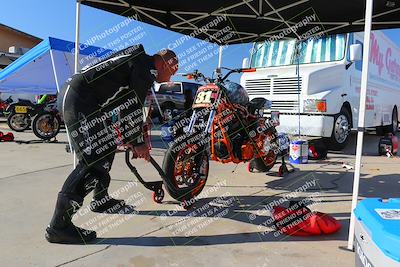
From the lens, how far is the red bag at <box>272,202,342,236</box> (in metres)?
3.56

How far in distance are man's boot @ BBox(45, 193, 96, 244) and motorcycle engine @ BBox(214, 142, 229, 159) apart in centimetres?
197

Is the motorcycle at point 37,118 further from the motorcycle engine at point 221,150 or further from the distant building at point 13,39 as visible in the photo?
the distant building at point 13,39

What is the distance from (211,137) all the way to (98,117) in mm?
1574

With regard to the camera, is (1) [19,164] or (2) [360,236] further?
(1) [19,164]

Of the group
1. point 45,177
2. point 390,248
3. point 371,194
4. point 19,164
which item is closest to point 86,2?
point 45,177

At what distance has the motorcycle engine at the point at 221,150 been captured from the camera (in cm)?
476

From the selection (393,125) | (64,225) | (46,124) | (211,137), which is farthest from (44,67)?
(393,125)


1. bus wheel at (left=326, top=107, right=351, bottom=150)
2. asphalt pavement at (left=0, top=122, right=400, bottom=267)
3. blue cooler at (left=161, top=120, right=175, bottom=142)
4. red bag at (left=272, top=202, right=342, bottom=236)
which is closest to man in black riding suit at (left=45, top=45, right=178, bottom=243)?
asphalt pavement at (left=0, top=122, right=400, bottom=267)

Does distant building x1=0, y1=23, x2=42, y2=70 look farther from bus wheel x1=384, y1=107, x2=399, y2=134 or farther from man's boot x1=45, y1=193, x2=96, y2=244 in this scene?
man's boot x1=45, y1=193, x2=96, y2=244

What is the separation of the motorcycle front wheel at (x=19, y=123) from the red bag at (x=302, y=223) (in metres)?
10.9

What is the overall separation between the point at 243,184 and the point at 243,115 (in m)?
1.07

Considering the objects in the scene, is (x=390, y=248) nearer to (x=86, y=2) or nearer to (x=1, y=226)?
(x=1, y=226)

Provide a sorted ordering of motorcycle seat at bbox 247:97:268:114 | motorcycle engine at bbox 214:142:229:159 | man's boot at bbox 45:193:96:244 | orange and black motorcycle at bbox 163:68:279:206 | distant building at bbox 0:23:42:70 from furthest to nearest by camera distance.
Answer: distant building at bbox 0:23:42:70
motorcycle seat at bbox 247:97:268:114
motorcycle engine at bbox 214:142:229:159
orange and black motorcycle at bbox 163:68:279:206
man's boot at bbox 45:193:96:244

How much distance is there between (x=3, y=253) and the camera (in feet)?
10.1
